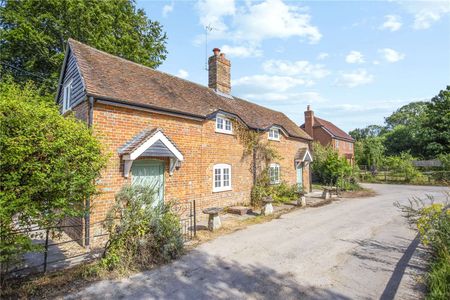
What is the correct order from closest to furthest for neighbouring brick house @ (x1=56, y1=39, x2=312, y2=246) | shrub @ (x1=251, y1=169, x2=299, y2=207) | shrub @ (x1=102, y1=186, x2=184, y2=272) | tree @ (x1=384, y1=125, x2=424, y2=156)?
1. shrub @ (x1=102, y1=186, x2=184, y2=272)
2. neighbouring brick house @ (x1=56, y1=39, x2=312, y2=246)
3. shrub @ (x1=251, y1=169, x2=299, y2=207)
4. tree @ (x1=384, y1=125, x2=424, y2=156)

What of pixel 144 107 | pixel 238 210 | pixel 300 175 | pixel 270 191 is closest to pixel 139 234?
pixel 144 107

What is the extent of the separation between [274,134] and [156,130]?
9862 mm

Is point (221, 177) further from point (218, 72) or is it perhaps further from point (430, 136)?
point (430, 136)

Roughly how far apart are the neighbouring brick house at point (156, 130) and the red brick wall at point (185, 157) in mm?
30

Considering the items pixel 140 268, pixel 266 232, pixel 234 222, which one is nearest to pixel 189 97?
pixel 234 222

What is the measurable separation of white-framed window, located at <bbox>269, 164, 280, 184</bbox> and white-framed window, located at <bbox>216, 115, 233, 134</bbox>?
4.23m

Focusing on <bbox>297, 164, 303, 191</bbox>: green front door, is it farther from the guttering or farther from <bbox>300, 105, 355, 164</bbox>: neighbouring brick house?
<bbox>300, 105, 355, 164</bbox>: neighbouring brick house

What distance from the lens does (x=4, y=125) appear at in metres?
4.29

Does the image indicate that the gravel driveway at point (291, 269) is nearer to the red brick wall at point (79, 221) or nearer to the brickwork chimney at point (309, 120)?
the red brick wall at point (79, 221)

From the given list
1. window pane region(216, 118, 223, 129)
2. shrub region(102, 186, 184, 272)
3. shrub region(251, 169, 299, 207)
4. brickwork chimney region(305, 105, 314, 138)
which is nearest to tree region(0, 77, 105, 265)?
shrub region(102, 186, 184, 272)

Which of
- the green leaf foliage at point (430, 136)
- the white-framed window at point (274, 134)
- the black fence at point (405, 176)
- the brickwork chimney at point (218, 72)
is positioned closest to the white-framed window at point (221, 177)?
the white-framed window at point (274, 134)

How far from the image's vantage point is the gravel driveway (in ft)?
15.9

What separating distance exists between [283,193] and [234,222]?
21.7 feet

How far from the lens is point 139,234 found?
6.05 m
